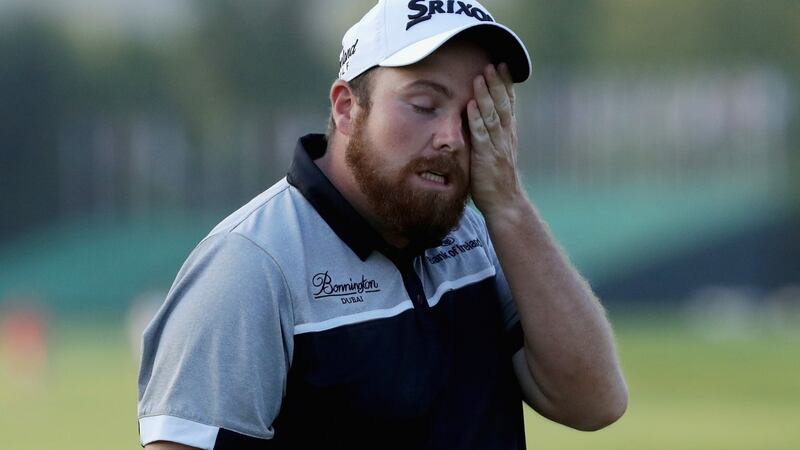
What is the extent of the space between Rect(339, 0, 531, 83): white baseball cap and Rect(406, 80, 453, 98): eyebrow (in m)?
0.05

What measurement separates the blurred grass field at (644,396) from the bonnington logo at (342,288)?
831 centimetres

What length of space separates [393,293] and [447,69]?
44 centimetres

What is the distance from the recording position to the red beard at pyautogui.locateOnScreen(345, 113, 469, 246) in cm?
251

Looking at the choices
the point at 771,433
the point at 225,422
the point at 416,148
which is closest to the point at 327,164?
the point at 416,148

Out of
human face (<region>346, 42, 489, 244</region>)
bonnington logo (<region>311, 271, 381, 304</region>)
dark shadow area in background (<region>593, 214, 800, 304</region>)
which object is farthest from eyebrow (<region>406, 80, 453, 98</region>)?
dark shadow area in background (<region>593, 214, 800, 304</region>)

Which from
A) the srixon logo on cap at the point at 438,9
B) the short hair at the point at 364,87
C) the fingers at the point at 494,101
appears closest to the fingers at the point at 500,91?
the fingers at the point at 494,101

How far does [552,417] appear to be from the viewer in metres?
2.73

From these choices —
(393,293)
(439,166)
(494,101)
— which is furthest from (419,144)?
(393,293)

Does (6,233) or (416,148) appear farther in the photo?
(6,233)

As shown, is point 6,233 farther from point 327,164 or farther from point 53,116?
point 327,164

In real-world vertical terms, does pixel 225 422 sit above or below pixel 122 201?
above

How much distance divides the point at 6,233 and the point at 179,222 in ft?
10.5

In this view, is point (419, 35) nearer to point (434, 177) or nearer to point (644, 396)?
point (434, 177)

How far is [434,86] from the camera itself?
8.25 ft
